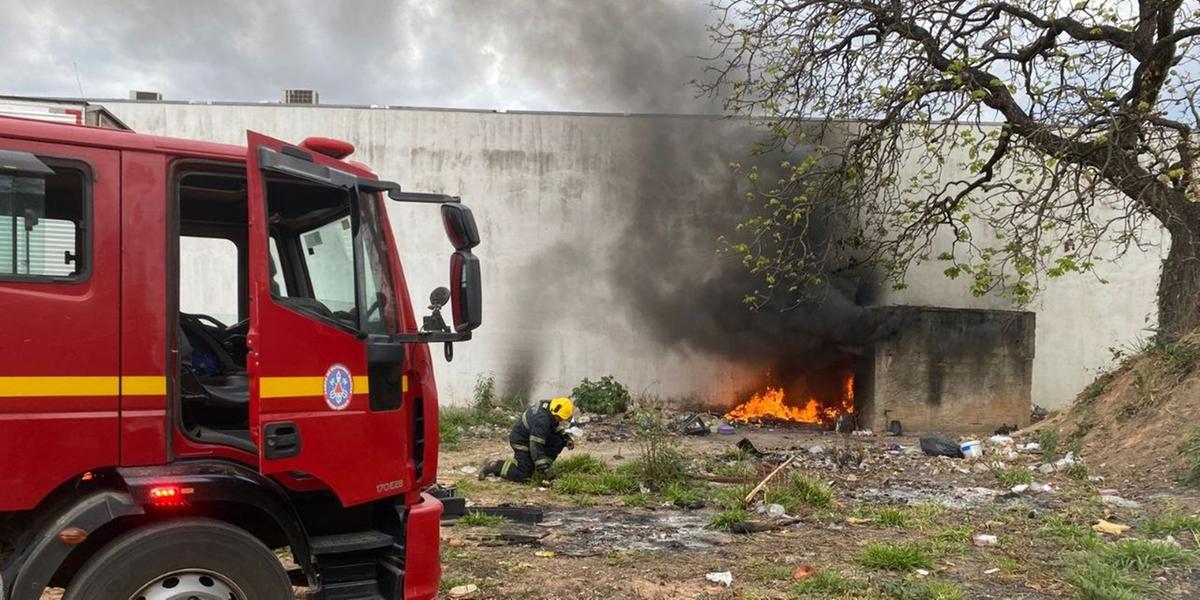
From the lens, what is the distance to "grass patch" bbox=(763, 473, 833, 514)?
6.53 meters

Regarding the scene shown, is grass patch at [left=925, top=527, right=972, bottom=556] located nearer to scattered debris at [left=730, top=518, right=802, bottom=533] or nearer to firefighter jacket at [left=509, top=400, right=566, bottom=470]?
scattered debris at [left=730, top=518, right=802, bottom=533]

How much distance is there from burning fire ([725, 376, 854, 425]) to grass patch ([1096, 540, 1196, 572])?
929 centimetres

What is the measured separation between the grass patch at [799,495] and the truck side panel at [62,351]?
5.19 m

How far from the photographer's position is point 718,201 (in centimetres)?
1393

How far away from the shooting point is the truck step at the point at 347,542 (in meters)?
3.11

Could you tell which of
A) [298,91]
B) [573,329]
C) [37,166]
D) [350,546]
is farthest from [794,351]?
[37,166]

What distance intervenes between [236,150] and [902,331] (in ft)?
38.1

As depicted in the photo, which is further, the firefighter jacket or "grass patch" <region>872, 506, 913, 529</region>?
the firefighter jacket

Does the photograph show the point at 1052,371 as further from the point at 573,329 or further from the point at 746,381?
the point at 573,329

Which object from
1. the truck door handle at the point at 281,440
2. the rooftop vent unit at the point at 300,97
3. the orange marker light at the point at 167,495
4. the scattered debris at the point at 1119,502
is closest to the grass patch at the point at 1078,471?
the scattered debris at the point at 1119,502

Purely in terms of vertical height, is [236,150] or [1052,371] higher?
[236,150]

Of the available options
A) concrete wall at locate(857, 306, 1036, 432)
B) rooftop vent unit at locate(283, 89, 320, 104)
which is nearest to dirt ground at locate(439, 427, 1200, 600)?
concrete wall at locate(857, 306, 1036, 432)

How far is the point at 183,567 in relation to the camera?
8.84 ft

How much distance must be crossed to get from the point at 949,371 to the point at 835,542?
8177 mm
